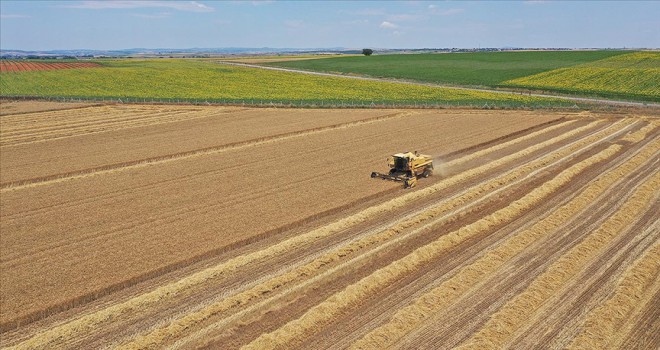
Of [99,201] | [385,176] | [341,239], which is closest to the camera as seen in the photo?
[341,239]

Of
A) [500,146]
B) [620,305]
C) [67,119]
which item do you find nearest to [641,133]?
[500,146]

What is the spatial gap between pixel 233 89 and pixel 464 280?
7684cm

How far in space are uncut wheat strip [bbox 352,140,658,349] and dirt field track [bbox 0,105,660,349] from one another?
62mm

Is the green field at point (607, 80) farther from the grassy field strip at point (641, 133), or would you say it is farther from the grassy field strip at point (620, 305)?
the grassy field strip at point (620, 305)

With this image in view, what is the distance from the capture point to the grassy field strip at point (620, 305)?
13.3 m

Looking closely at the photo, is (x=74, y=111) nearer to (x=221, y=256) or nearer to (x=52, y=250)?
(x=52, y=250)

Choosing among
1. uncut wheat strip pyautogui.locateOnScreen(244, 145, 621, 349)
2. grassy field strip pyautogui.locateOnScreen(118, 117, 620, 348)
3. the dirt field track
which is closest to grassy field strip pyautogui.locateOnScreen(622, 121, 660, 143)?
the dirt field track

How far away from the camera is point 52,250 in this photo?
1906 cm

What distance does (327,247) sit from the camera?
1950cm

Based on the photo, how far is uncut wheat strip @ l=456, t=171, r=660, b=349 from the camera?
13617mm

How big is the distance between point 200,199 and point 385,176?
1090 cm

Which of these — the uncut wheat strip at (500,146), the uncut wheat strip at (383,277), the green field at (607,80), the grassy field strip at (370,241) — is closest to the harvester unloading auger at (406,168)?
the grassy field strip at (370,241)

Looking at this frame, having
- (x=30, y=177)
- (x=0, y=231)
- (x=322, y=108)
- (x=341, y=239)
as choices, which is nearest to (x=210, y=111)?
(x=322, y=108)

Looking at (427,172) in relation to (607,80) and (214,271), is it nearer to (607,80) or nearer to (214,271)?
(214,271)
